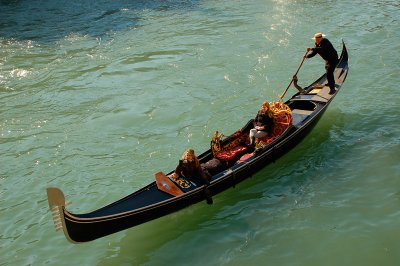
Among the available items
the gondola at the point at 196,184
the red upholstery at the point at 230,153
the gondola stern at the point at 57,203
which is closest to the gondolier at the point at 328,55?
the gondola at the point at 196,184

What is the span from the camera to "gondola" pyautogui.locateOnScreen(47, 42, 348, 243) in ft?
20.4

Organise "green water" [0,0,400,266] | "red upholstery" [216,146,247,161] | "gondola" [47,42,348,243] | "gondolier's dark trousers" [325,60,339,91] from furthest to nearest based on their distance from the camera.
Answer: "gondolier's dark trousers" [325,60,339,91], "red upholstery" [216,146,247,161], "green water" [0,0,400,266], "gondola" [47,42,348,243]

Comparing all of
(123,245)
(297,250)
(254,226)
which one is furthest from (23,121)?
(297,250)

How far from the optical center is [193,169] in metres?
7.45

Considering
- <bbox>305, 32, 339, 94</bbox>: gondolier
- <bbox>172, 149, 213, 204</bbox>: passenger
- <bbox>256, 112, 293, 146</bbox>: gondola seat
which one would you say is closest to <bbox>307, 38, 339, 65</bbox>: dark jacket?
<bbox>305, 32, 339, 94</bbox>: gondolier

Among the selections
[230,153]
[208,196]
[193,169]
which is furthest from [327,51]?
[208,196]

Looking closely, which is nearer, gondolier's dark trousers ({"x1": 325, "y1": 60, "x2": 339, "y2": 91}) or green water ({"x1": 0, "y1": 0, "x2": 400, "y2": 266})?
green water ({"x1": 0, "y1": 0, "x2": 400, "y2": 266})

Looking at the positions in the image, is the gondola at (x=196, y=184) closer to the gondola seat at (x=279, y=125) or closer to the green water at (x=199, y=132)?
the gondola seat at (x=279, y=125)

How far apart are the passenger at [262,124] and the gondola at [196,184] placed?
198mm

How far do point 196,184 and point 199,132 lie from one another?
11.1 feet

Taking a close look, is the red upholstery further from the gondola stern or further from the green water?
the gondola stern

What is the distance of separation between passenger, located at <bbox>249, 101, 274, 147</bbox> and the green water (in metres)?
0.73

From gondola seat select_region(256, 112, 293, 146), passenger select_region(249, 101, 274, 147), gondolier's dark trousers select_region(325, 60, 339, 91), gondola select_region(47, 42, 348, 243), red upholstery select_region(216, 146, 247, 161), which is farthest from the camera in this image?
gondolier's dark trousers select_region(325, 60, 339, 91)

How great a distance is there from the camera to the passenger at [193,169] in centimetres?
738
